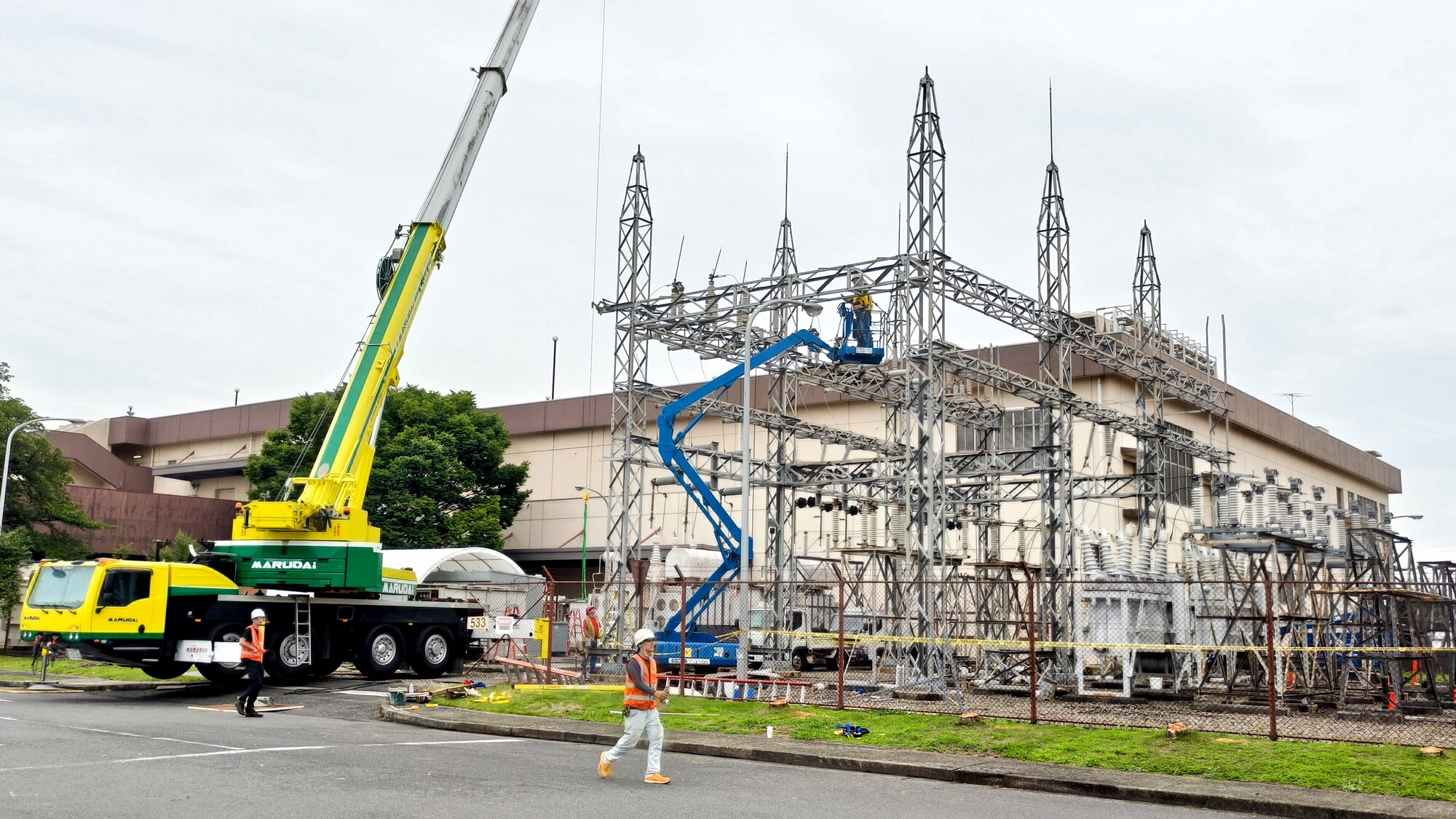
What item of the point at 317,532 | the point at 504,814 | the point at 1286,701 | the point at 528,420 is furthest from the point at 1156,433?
the point at 528,420

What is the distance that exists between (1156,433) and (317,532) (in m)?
21.7

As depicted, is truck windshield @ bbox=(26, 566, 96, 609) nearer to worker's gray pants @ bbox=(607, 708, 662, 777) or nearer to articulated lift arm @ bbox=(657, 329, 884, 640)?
articulated lift arm @ bbox=(657, 329, 884, 640)

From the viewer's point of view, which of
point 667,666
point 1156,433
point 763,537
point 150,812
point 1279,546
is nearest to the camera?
point 150,812

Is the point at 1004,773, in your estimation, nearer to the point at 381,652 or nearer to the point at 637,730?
the point at 637,730

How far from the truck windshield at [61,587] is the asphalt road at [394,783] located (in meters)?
5.12

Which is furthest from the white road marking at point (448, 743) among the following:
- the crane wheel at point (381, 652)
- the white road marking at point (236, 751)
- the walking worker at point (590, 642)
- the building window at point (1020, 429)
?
the building window at point (1020, 429)

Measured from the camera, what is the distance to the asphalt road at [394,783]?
10.6m

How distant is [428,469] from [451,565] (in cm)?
1224

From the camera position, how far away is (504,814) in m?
10.4

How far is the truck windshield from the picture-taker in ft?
71.4

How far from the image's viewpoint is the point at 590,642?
27.1m

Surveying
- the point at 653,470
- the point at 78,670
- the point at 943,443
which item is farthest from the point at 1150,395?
the point at 78,670

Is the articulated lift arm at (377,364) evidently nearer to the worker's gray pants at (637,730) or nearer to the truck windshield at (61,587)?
the truck windshield at (61,587)

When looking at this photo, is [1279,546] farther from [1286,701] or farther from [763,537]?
[763,537]
